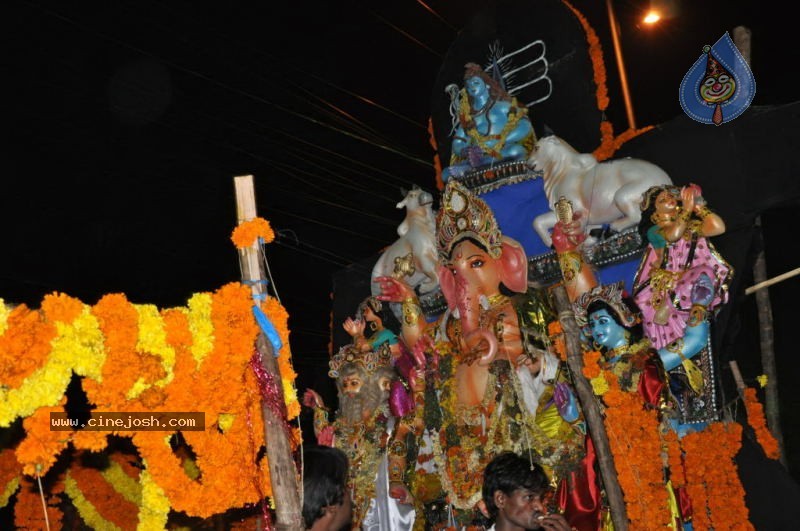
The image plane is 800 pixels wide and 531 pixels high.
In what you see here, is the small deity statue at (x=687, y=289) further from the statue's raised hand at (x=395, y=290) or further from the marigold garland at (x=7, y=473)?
the marigold garland at (x=7, y=473)

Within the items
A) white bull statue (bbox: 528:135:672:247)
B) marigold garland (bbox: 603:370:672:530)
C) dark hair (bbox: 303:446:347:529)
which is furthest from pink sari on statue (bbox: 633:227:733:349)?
dark hair (bbox: 303:446:347:529)

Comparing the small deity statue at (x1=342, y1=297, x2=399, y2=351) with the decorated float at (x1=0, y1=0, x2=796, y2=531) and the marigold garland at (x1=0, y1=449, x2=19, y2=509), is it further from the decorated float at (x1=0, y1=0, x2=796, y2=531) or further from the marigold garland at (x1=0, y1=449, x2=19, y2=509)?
the marigold garland at (x1=0, y1=449, x2=19, y2=509)

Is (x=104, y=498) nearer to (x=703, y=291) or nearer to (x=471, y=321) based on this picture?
(x=471, y=321)

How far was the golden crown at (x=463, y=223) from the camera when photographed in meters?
7.57

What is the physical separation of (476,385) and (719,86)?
3249 mm

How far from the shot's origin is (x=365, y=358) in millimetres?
8617

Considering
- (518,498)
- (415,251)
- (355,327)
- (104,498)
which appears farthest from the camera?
(104,498)

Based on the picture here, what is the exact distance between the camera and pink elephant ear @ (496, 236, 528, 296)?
24.6 ft

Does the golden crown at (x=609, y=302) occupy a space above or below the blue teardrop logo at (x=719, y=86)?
below

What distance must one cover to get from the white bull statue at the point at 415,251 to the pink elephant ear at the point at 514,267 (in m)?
1.19

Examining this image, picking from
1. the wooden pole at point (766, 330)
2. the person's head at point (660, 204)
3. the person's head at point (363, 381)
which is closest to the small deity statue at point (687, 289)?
the person's head at point (660, 204)

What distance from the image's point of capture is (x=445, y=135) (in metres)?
9.13

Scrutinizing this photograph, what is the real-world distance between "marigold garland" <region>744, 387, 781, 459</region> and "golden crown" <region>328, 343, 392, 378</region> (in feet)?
11.4

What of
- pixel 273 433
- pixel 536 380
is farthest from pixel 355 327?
pixel 273 433
